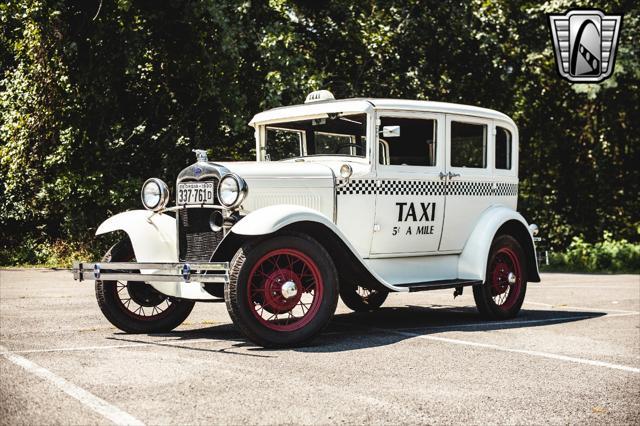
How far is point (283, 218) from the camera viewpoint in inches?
259

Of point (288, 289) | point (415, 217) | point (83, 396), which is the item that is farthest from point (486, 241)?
point (83, 396)

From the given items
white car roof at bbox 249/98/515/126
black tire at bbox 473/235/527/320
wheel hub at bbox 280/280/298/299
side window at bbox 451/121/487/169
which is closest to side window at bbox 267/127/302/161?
white car roof at bbox 249/98/515/126

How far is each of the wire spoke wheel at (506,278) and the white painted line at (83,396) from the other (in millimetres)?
5015

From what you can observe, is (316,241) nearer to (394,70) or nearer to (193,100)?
(193,100)

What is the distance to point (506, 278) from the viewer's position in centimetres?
895

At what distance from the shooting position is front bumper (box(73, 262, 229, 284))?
21.0ft

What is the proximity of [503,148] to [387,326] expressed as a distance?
2.65 meters

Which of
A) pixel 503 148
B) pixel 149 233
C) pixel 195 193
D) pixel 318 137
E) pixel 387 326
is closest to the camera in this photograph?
pixel 195 193

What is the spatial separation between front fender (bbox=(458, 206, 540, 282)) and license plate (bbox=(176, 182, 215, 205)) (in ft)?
9.80

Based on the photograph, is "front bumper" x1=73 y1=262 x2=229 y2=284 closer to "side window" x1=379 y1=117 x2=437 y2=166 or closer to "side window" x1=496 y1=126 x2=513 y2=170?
"side window" x1=379 y1=117 x2=437 y2=166

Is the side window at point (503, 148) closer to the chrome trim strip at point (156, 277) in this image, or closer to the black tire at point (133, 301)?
the black tire at point (133, 301)

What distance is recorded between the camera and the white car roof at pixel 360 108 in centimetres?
796

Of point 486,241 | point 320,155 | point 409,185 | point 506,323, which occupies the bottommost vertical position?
point 506,323

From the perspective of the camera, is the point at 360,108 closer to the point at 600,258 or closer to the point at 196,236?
the point at 196,236
